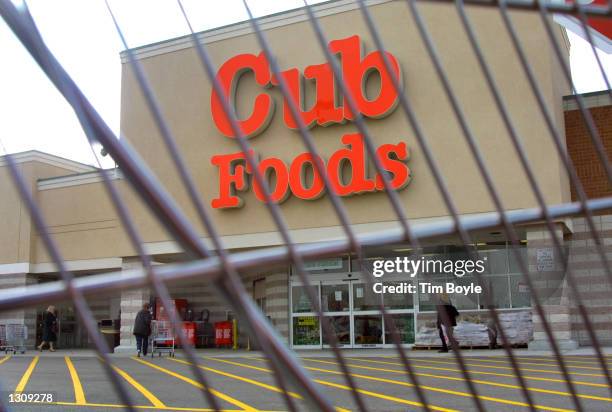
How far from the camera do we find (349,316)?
66.1ft

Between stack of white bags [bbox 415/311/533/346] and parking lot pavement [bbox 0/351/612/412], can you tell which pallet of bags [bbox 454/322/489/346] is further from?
parking lot pavement [bbox 0/351/612/412]

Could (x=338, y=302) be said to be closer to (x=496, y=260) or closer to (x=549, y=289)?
(x=496, y=260)

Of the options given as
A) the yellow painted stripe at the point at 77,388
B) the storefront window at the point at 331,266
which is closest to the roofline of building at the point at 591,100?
the storefront window at the point at 331,266

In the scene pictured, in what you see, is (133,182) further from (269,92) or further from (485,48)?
(269,92)

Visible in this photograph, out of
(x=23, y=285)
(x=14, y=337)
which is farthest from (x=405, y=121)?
(x=23, y=285)

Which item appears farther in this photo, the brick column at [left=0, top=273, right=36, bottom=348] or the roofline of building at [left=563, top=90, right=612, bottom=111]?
the brick column at [left=0, top=273, right=36, bottom=348]

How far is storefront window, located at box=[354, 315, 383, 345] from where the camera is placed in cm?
1988

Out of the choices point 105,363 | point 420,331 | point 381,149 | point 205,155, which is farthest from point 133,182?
point 205,155

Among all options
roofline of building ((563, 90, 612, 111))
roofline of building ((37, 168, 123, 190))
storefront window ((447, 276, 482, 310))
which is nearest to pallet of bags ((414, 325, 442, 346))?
storefront window ((447, 276, 482, 310))

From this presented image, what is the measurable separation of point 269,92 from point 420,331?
773 centimetres

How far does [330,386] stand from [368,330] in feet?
34.4

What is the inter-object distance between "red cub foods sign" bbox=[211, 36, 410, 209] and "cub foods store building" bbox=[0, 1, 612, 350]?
0.04m

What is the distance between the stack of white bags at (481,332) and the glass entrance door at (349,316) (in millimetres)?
766

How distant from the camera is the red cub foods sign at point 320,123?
59.3 ft
